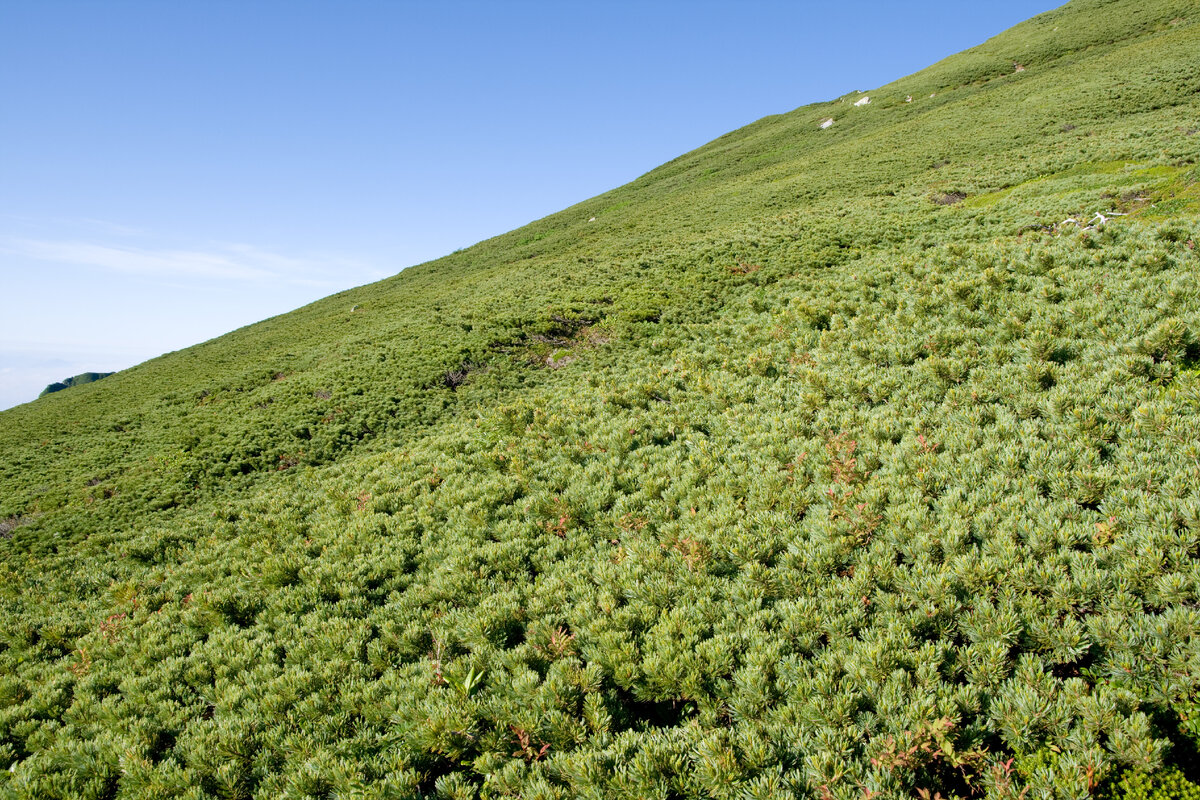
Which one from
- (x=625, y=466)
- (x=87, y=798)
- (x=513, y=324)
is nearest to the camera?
(x=87, y=798)

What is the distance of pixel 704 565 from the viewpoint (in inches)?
292

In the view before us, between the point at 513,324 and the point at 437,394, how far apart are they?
25.6 feet

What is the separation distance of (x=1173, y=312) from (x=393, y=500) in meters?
17.8

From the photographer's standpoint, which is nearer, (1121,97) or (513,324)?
(513,324)

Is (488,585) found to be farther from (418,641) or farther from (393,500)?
(393,500)

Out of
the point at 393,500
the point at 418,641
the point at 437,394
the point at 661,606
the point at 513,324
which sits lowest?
the point at 661,606

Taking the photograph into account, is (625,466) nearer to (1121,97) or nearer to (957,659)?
(957,659)

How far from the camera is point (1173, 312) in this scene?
10.1m

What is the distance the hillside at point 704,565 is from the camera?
4695 millimetres

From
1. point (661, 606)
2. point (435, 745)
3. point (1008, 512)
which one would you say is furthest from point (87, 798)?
point (1008, 512)

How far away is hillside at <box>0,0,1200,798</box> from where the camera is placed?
470 cm

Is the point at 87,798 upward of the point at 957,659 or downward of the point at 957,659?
upward

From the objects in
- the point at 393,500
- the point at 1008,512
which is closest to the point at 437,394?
the point at 393,500

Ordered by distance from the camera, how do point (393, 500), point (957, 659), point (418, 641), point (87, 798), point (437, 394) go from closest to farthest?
point (957, 659) → point (87, 798) → point (418, 641) → point (393, 500) → point (437, 394)
